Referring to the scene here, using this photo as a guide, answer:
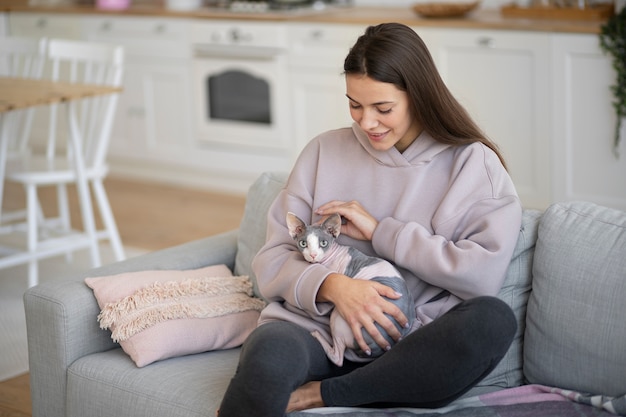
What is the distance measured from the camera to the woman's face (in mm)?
1992

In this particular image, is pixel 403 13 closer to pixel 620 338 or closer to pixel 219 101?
pixel 219 101

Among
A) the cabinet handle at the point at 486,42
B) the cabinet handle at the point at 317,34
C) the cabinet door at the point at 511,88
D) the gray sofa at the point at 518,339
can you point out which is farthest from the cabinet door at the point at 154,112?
the gray sofa at the point at 518,339

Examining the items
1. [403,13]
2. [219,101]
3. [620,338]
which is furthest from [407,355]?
[219,101]

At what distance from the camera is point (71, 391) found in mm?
2148

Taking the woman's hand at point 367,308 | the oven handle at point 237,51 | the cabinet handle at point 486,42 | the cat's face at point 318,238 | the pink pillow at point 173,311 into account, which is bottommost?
the pink pillow at point 173,311

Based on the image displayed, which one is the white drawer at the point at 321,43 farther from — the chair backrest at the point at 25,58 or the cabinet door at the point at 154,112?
the chair backrest at the point at 25,58

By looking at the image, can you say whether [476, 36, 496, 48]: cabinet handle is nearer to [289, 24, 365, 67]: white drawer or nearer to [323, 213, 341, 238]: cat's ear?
[289, 24, 365, 67]: white drawer

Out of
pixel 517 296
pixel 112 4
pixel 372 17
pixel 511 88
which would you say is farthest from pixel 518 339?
pixel 112 4

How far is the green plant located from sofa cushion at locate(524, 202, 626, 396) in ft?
6.56

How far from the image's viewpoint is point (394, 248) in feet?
6.51

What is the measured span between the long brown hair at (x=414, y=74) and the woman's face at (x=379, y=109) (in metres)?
0.01

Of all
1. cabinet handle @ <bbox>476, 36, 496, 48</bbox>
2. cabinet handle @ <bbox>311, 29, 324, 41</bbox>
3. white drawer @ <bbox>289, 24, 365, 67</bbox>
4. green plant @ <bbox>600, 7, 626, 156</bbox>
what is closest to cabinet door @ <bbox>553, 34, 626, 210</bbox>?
green plant @ <bbox>600, 7, 626, 156</bbox>

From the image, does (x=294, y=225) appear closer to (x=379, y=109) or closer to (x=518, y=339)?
(x=379, y=109)

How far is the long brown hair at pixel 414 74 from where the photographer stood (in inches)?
77.9
